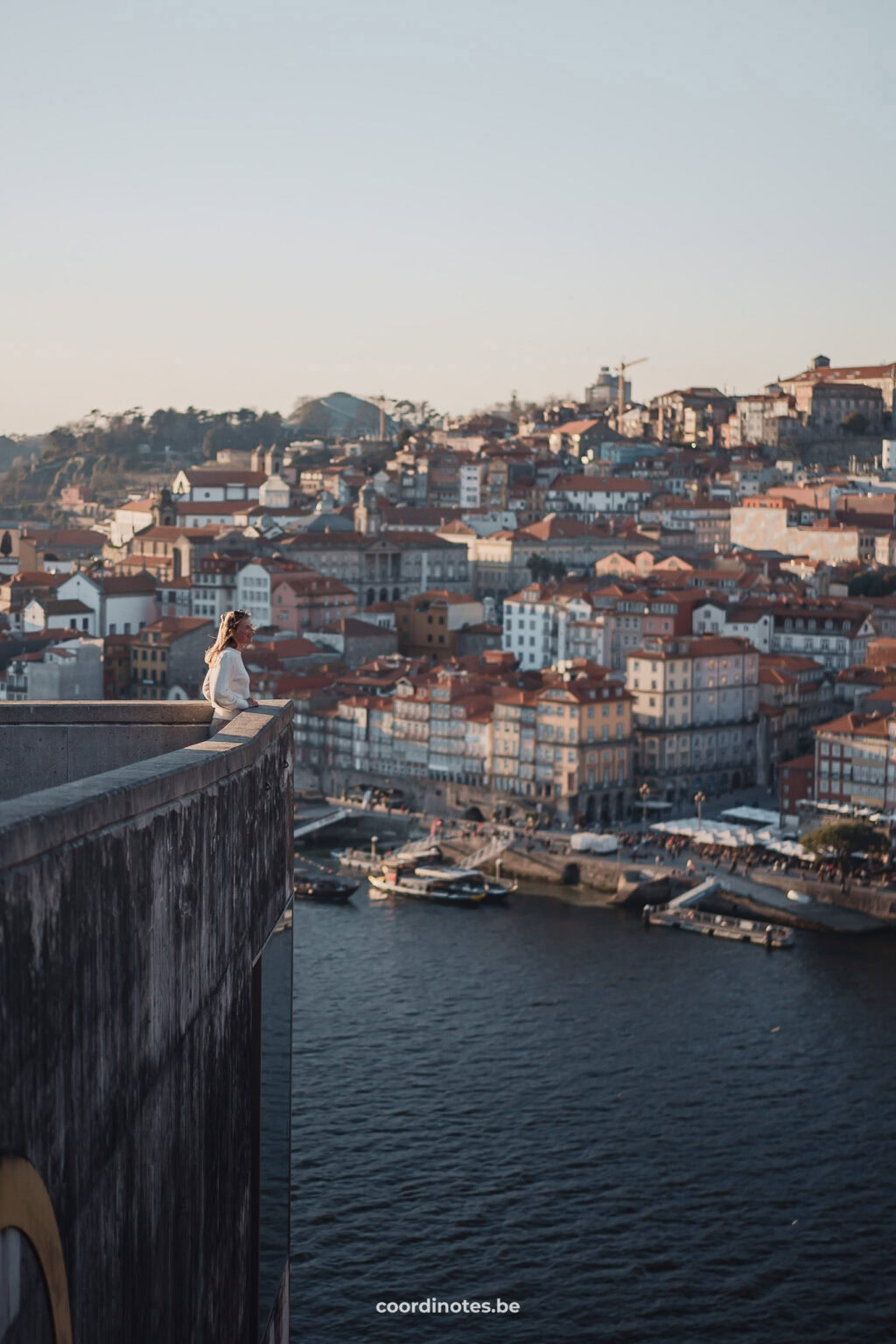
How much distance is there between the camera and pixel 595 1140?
1173 cm

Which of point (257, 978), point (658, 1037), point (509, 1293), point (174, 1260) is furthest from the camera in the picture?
point (658, 1037)

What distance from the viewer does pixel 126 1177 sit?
5.80 ft

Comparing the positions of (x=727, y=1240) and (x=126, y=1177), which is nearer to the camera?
(x=126, y=1177)

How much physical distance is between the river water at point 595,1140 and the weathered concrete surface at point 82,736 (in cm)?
622

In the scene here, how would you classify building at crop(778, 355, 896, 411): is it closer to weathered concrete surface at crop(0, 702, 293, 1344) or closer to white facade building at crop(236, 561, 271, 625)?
white facade building at crop(236, 561, 271, 625)

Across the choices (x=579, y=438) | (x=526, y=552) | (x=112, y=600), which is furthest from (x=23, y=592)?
(x=579, y=438)

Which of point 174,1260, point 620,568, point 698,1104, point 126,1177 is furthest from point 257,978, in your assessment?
point 620,568

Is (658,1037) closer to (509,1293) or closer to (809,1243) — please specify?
(809,1243)

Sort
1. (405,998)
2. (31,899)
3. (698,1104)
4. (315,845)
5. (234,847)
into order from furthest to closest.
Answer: (315,845) < (405,998) < (698,1104) < (234,847) < (31,899)

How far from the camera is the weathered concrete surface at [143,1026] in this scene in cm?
147

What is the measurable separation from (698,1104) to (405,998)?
321 cm

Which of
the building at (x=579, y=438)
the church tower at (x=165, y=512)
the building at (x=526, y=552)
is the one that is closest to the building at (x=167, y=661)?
the building at (x=526, y=552)
